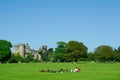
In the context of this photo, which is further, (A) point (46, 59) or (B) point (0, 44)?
(A) point (46, 59)

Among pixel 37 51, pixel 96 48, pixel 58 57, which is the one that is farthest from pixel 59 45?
pixel 37 51

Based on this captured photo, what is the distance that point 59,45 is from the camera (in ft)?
496

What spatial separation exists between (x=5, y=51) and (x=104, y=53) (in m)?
44.7

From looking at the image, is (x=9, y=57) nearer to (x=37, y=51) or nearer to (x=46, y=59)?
(x=46, y=59)

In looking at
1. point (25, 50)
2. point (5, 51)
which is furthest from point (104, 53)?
point (25, 50)

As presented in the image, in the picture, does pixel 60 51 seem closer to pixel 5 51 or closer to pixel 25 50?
pixel 5 51

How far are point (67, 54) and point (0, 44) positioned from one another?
27.2 meters

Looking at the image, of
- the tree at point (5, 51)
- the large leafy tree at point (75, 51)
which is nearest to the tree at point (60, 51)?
the large leafy tree at point (75, 51)

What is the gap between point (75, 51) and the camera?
122 m

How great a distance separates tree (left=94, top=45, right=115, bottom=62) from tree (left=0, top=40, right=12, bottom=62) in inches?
1577

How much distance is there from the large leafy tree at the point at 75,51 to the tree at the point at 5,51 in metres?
21.8

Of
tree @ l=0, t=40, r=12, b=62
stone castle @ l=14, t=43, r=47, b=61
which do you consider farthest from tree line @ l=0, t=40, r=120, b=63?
stone castle @ l=14, t=43, r=47, b=61

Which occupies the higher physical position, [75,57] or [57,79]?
[75,57]

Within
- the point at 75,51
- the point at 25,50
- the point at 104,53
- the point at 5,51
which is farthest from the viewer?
the point at 25,50
